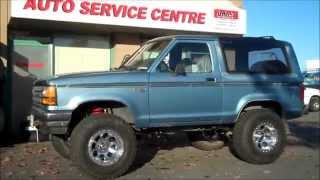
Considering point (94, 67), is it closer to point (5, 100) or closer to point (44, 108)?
point (5, 100)

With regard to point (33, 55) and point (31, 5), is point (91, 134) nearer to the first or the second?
point (31, 5)

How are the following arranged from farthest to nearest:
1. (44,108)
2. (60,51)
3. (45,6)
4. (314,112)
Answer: (314,112) → (60,51) → (45,6) → (44,108)

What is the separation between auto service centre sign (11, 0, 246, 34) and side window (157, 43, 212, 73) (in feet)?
15.9

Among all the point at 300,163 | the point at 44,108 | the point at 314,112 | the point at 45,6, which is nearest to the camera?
the point at 44,108

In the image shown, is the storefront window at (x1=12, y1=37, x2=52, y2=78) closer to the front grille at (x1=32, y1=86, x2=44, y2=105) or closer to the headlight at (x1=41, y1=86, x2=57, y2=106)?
the front grille at (x1=32, y1=86, x2=44, y2=105)

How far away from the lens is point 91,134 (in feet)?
26.4

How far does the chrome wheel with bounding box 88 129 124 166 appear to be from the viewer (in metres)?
8.09

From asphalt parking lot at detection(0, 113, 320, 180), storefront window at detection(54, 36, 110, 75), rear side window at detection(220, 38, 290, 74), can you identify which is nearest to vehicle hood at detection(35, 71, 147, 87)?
asphalt parking lot at detection(0, 113, 320, 180)

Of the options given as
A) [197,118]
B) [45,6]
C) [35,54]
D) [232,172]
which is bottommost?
[232,172]

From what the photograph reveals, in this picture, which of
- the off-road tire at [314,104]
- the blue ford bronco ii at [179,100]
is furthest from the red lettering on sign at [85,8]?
the off-road tire at [314,104]

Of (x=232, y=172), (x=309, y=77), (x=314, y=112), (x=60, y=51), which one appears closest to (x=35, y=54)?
(x=60, y=51)

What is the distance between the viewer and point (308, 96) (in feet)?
72.3

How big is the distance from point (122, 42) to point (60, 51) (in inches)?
68.4

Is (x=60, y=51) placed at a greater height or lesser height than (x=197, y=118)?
greater
